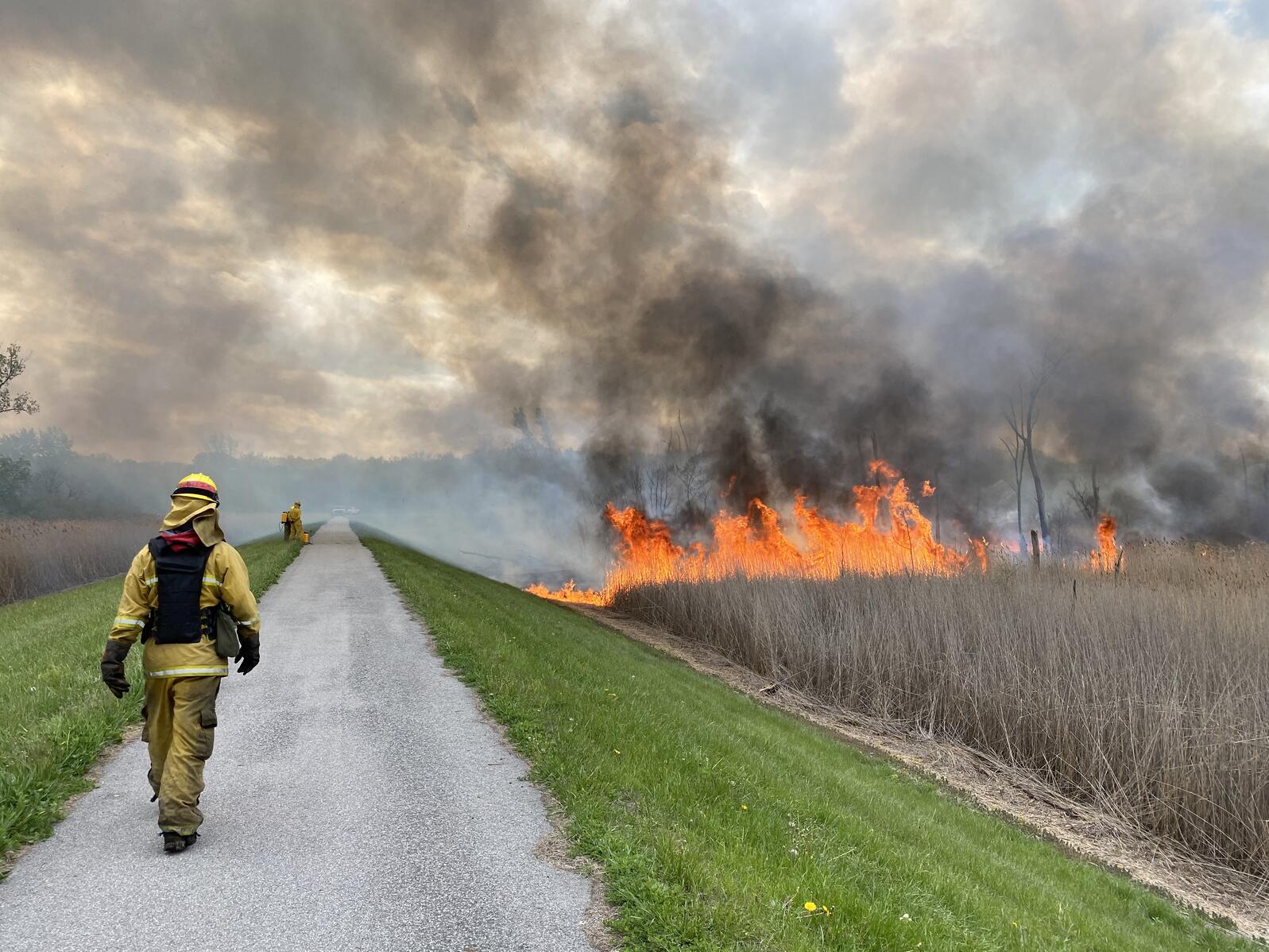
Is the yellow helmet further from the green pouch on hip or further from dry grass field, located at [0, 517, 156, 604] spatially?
dry grass field, located at [0, 517, 156, 604]

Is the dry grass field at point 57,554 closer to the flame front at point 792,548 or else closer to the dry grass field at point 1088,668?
the flame front at point 792,548

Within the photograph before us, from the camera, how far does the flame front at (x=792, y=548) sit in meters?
16.8

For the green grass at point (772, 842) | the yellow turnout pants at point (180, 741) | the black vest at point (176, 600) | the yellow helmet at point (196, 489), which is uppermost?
the yellow helmet at point (196, 489)

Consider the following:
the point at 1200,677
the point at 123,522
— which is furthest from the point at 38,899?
the point at 123,522

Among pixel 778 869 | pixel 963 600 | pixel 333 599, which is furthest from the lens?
pixel 333 599

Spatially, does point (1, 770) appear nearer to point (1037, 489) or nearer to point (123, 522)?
point (123, 522)

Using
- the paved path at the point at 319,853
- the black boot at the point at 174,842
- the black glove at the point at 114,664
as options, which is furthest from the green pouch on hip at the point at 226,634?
the paved path at the point at 319,853

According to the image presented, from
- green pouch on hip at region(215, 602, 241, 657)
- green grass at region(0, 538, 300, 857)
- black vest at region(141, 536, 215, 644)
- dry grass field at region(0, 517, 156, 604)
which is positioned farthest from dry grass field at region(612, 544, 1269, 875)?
dry grass field at region(0, 517, 156, 604)

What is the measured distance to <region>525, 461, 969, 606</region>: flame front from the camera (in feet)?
55.2

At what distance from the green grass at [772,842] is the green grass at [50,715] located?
331 cm

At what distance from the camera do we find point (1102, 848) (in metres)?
7.57

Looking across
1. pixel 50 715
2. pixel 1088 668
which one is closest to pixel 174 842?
pixel 50 715

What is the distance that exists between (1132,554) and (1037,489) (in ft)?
88.1

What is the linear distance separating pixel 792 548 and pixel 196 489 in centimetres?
2459
